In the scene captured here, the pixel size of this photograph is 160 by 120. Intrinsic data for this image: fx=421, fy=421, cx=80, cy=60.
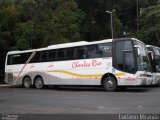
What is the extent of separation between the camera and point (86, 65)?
1075 inches

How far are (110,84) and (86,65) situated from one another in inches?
88.0

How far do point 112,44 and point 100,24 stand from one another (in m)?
40.3

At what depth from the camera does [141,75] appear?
987 inches

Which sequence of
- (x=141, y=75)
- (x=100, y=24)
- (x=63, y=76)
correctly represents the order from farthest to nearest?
(x=100, y=24) < (x=63, y=76) < (x=141, y=75)

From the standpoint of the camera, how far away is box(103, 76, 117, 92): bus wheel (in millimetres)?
25969

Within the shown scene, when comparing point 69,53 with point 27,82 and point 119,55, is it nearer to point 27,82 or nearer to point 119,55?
point 119,55

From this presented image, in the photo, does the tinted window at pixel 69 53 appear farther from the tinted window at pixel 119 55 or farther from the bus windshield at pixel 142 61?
the bus windshield at pixel 142 61

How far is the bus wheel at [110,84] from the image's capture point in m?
26.0

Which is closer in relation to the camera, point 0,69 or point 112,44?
point 112,44

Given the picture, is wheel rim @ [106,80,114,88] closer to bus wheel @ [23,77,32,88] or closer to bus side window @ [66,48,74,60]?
bus side window @ [66,48,74,60]

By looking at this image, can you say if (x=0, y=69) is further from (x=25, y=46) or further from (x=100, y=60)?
(x=100, y=60)

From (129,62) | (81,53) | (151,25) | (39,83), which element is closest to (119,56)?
(129,62)

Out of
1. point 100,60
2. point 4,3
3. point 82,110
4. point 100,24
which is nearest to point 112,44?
point 100,60

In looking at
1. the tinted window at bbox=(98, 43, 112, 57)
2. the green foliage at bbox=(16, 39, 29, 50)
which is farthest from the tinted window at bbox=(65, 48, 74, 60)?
the green foliage at bbox=(16, 39, 29, 50)
